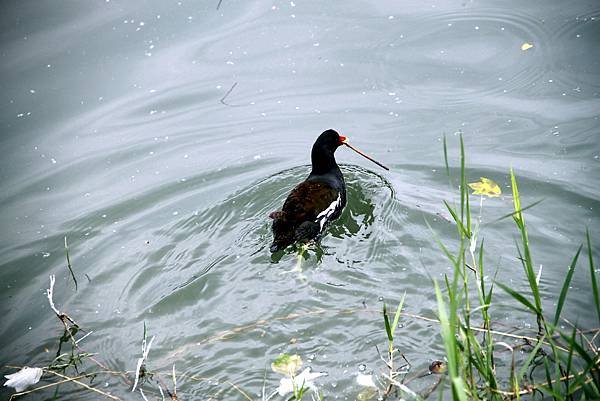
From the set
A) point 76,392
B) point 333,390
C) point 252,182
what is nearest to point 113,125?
point 252,182

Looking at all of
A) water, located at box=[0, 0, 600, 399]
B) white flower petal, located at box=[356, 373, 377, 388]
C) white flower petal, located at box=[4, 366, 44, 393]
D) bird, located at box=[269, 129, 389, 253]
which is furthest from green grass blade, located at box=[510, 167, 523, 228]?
white flower petal, located at box=[4, 366, 44, 393]

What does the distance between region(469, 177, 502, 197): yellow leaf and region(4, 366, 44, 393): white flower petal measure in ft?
12.4

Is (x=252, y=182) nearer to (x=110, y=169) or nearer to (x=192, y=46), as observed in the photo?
(x=110, y=169)

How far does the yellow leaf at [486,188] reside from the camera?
575cm

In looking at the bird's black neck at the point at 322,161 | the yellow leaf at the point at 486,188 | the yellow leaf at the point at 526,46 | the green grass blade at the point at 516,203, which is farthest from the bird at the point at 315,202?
the yellow leaf at the point at 526,46

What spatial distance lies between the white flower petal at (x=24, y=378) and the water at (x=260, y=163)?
0.24 metres

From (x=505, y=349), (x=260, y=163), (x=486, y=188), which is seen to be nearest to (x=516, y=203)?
(x=505, y=349)

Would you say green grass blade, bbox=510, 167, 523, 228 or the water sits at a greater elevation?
green grass blade, bbox=510, 167, 523, 228

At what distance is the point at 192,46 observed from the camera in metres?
7.97

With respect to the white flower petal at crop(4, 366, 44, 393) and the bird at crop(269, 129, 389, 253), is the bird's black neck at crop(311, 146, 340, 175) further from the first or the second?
the white flower petal at crop(4, 366, 44, 393)

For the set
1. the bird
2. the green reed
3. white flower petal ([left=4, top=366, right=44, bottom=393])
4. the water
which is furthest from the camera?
the bird

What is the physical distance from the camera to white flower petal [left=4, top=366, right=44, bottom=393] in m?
4.25

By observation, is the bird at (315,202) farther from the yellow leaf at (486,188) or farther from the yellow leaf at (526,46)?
the yellow leaf at (526,46)

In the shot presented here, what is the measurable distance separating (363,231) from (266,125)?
6.25 feet
